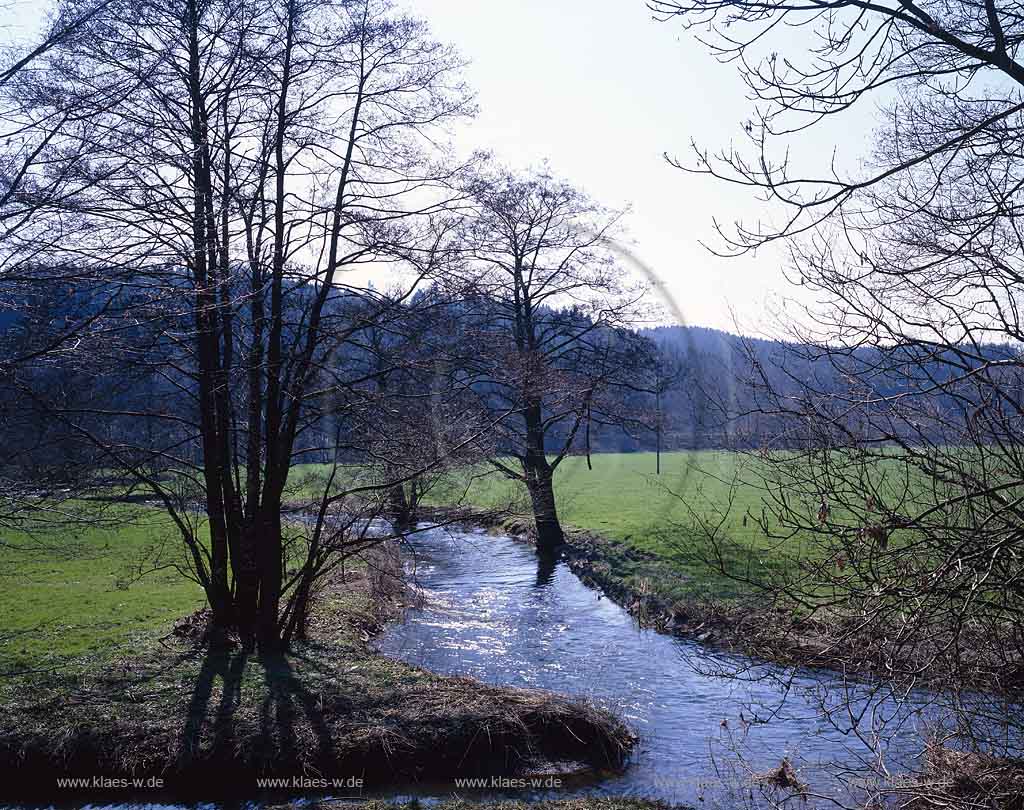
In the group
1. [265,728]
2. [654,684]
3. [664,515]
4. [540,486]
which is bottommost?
[654,684]

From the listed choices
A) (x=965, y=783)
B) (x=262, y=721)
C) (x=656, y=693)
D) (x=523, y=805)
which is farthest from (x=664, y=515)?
(x=965, y=783)

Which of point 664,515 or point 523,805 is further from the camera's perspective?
point 664,515

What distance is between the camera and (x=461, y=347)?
10312 mm

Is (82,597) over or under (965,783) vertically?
under

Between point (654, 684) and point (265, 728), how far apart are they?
5068 mm

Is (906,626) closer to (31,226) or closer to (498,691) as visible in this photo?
(498,691)

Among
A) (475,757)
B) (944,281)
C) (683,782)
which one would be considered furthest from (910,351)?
(475,757)

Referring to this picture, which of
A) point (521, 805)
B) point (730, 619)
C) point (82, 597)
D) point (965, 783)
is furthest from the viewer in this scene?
point (82, 597)

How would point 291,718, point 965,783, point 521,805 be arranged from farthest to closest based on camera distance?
point 291,718 → point 521,805 → point 965,783

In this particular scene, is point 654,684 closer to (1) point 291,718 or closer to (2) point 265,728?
(1) point 291,718

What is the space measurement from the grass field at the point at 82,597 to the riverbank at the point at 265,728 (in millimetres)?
1543

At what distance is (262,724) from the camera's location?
7906 millimetres

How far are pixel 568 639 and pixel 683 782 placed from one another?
5633mm

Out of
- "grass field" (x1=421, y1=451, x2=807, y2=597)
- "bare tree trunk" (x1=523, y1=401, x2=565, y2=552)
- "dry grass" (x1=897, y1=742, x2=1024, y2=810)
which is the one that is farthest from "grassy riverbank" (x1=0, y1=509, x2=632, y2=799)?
"bare tree trunk" (x1=523, y1=401, x2=565, y2=552)
